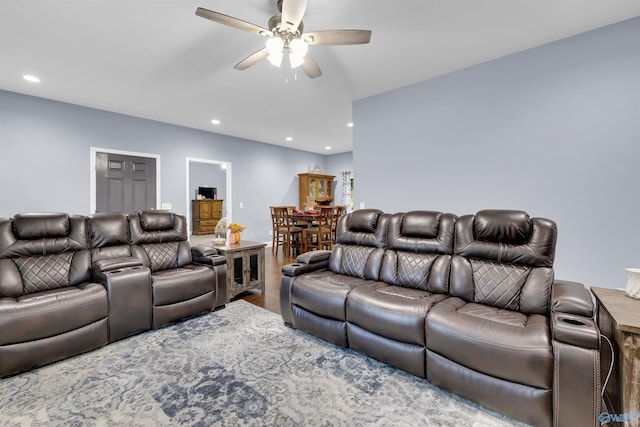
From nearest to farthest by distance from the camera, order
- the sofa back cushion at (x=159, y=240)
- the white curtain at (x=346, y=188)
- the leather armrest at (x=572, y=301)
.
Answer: the leather armrest at (x=572, y=301) → the sofa back cushion at (x=159, y=240) → the white curtain at (x=346, y=188)

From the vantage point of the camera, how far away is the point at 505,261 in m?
2.23

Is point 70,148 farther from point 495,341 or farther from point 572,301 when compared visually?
point 572,301

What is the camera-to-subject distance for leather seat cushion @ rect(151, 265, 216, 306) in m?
2.82

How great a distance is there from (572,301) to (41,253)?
13.9ft

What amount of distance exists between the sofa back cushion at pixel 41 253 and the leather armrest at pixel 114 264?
18cm

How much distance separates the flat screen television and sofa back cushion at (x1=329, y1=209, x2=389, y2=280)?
7.87m

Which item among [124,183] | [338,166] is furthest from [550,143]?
[338,166]

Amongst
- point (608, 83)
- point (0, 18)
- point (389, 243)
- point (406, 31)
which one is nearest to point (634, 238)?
point (608, 83)

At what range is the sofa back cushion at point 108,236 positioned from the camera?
2.96m

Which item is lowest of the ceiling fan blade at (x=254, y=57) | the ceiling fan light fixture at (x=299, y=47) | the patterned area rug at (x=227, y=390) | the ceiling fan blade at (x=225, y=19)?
the patterned area rug at (x=227, y=390)

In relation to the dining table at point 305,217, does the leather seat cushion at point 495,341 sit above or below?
below

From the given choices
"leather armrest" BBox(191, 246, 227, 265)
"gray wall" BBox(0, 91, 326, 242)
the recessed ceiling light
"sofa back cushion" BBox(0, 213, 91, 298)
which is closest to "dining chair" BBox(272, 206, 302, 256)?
"gray wall" BBox(0, 91, 326, 242)

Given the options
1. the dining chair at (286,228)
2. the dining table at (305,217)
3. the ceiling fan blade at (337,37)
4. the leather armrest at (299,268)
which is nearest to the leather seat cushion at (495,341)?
the leather armrest at (299,268)

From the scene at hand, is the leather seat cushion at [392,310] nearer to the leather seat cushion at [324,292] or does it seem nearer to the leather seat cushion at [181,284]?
the leather seat cushion at [324,292]
